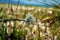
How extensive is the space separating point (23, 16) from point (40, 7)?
8.6 inches

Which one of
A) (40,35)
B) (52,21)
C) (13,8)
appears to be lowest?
(40,35)

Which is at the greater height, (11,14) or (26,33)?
(11,14)

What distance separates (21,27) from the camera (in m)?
2.15

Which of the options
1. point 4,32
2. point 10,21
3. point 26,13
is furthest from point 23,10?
point 4,32

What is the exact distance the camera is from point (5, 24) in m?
2.12

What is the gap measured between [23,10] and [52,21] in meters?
0.36

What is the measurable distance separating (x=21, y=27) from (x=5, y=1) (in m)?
0.34

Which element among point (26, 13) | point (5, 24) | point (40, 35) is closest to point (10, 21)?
point (5, 24)

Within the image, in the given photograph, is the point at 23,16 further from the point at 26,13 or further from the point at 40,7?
the point at 40,7

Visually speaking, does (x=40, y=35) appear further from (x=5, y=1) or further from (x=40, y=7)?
(x=5, y=1)

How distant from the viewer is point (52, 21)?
7.27 ft

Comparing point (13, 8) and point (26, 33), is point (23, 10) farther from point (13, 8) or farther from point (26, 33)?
point (26, 33)

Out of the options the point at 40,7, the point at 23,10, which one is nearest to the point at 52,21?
the point at 40,7

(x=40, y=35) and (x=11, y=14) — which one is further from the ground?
Answer: (x=11, y=14)
